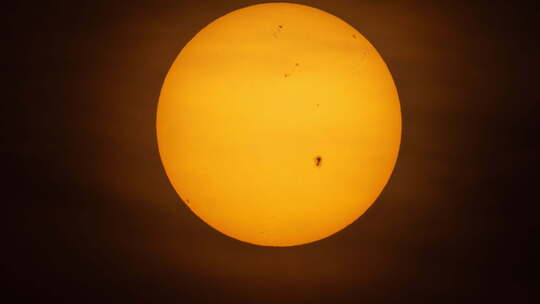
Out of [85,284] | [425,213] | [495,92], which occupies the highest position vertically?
[495,92]

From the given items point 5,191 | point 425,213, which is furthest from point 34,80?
point 425,213

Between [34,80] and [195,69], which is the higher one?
[34,80]

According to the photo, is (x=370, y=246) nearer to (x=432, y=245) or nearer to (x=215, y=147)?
(x=432, y=245)

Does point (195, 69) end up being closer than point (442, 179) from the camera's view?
Yes

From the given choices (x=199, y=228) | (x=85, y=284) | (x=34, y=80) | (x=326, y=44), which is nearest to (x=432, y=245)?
(x=199, y=228)

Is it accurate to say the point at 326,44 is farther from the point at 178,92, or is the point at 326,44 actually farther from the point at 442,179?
the point at 442,179

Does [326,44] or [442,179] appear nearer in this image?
[326,44]
